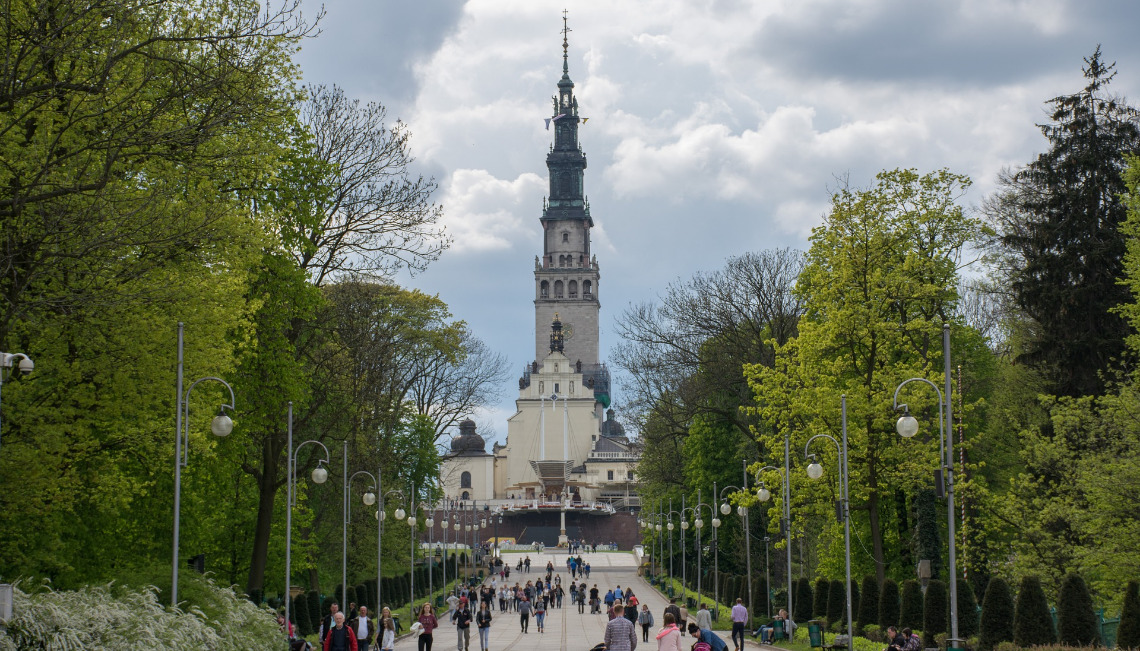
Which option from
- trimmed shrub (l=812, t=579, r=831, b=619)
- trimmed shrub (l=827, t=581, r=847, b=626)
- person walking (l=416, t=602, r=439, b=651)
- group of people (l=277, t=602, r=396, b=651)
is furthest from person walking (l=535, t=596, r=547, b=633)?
person walking (l=416, t=602, r=439, b=651)

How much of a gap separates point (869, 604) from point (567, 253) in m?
137

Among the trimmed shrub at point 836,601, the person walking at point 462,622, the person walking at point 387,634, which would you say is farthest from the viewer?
the trimmed shrub at point 836,601

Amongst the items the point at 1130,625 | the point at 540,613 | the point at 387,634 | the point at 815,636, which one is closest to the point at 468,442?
the point at 540,613

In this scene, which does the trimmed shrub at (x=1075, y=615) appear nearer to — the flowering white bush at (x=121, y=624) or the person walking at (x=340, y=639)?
the person walking at (x=340, y=639)

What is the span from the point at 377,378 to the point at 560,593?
21362mm

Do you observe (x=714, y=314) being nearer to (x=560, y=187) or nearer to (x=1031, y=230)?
(x=1031, y=230)

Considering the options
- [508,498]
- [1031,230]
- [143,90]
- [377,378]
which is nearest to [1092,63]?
[1031,230]

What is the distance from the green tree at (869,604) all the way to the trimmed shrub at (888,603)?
1.41 metres

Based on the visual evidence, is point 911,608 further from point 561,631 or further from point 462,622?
point 561,631

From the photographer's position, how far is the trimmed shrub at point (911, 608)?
34.1 metres

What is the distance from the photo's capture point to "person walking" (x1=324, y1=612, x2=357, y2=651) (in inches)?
949

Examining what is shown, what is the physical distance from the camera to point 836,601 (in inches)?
1608

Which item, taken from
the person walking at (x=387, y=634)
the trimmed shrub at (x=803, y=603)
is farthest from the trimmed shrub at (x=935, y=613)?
the trimmed shrub at (x=803, y=603)

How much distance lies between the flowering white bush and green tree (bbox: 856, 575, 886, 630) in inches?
746
